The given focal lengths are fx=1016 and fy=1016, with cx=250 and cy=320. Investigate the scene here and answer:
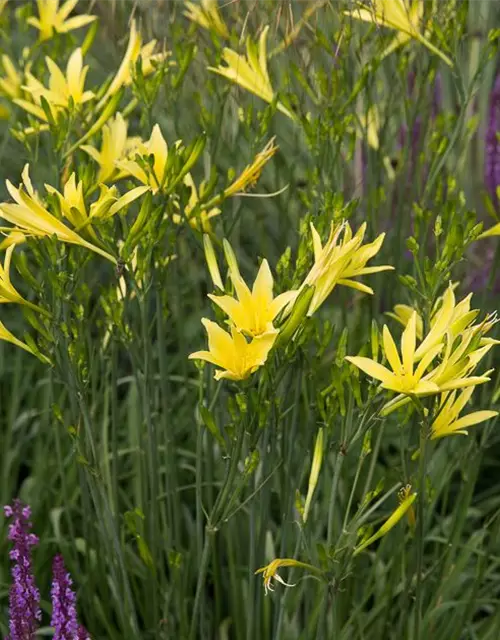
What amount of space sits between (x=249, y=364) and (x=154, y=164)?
52 cm

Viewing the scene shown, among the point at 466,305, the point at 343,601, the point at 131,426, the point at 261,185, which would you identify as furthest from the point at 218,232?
the point at 261,185

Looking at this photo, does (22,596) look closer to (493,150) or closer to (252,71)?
(252,71)

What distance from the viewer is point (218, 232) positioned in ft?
8.35

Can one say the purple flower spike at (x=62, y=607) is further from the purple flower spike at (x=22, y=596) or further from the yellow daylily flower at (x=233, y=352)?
the yellow daylily flower at (x=233, y=352)

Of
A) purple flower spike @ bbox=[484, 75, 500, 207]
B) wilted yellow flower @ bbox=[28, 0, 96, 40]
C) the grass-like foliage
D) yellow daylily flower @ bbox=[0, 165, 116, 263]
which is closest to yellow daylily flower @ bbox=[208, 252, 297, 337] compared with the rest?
the grass-like foliage

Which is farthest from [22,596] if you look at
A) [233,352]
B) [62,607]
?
[233,352]

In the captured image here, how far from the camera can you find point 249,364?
1383mm

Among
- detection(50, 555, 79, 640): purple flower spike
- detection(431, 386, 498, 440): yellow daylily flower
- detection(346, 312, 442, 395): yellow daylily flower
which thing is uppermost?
detection(346, 312, 442, 395): yellow daylily flower

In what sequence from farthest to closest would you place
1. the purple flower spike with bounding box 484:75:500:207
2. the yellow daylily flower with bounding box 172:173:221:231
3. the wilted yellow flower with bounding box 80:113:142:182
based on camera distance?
the purple flower spike with bounding box 484:75:500:207 < the wilted yellow flower with bounding box 80:113:142:182 < the yellow daylily flower with bounding box 172:173:221:231

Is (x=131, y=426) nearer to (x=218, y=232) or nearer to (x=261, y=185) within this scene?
(x=218, y=232)

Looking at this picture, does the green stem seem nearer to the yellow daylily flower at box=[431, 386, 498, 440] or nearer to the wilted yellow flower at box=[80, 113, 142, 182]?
the yellow daylily flower at box=[431, 386, 498, 440]

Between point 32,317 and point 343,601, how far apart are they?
970mm

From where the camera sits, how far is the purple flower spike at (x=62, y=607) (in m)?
1.64

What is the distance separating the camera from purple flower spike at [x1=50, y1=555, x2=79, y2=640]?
1645mm
